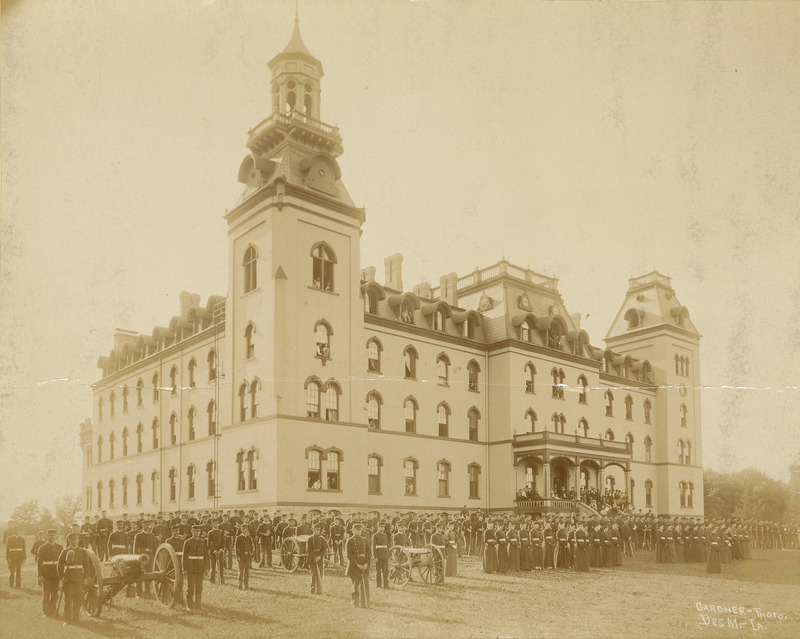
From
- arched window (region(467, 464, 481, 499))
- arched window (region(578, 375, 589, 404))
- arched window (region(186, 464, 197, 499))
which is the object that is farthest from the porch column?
arched window (region(186, 464, 197, 499))

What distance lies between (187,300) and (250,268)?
13.7 metres

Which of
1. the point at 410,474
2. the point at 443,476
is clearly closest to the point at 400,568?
the point at 410,474

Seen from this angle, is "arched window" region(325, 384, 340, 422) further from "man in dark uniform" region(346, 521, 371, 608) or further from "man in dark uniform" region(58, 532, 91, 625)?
"man in dark uniform" region(58, 532, 91, 625)

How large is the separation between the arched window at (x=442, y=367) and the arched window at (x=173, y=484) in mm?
14338

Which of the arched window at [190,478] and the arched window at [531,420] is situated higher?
the arched window at [531,420]

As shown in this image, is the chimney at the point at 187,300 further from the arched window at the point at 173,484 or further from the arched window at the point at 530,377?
the arched window at the point at 530,377

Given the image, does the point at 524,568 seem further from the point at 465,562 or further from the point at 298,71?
the point at 298,71

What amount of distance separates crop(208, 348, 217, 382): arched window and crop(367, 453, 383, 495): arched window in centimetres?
848

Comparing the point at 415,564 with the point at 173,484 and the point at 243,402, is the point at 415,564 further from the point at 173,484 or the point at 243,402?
the point at 173,484

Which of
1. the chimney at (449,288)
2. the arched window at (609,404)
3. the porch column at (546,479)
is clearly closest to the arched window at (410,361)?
the chimney at (449,288)

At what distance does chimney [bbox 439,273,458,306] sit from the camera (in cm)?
4568

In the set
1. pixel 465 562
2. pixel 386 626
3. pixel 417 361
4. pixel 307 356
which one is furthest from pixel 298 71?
pixel 386 626

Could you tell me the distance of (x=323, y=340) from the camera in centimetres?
3197

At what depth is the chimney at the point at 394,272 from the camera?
4322 centimetres
